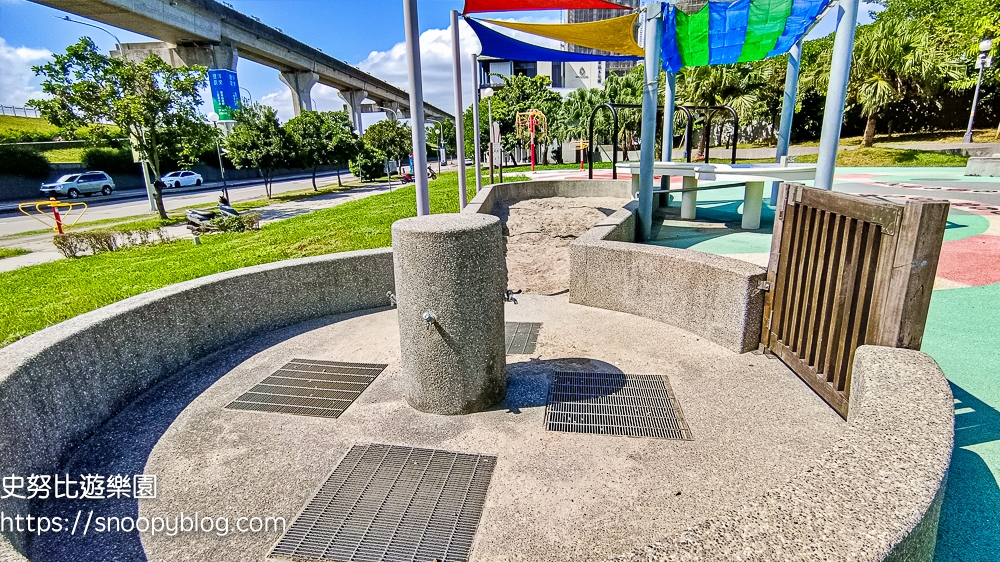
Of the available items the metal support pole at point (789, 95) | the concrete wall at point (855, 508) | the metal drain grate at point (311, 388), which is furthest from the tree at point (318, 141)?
the concrete wall at point (855, 508)

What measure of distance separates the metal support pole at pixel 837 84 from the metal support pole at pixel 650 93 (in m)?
2.20

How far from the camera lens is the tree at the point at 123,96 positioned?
57.9 ft

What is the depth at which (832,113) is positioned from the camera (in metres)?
6.64

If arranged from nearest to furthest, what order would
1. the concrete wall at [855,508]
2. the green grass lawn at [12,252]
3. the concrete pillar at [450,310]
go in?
the concrete wall at [855,508]
the concrete pillar at [450,310]
the green grass lawn at [12,252]

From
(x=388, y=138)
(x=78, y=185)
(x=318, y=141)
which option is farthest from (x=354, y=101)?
(x=78, y=185)

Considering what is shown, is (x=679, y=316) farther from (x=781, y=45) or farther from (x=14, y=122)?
(x=14, y=122)

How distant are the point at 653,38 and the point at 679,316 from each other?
198 inches

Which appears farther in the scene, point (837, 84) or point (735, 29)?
point (735, 29)

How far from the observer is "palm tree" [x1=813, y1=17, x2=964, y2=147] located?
83.8 feet

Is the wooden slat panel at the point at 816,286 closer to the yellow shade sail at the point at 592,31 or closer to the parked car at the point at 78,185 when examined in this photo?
the yellow shade sail at the point at 592,31

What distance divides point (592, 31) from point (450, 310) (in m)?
9.62

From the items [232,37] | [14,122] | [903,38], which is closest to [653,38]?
[903,38]

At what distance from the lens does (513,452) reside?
117 inches

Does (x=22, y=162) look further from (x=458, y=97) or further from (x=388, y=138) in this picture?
(x=458, y=97)
